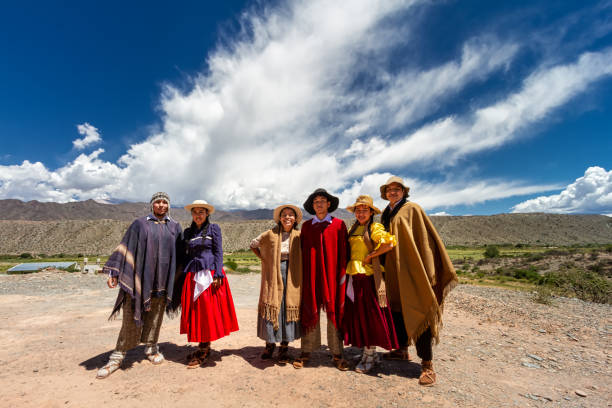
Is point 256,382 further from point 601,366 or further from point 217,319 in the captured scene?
point 601,366

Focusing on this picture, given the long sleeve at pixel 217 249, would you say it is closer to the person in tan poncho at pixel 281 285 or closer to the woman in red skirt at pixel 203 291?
the woman in red skirt at pixel 203 291

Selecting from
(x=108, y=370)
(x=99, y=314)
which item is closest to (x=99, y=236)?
(x=99, y=314)

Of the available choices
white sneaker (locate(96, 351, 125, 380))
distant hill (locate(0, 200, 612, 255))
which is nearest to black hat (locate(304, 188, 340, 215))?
white sneaker (locate(96, 351, 125, 380))

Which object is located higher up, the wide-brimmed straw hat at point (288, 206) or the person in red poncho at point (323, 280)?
the wide-brimmed straw hat at point (288, 206)

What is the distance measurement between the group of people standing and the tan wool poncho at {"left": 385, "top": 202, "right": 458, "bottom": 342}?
0.04 ft

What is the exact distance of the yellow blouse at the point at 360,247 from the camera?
3.61 meters

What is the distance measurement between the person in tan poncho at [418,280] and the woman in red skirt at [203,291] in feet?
7.73

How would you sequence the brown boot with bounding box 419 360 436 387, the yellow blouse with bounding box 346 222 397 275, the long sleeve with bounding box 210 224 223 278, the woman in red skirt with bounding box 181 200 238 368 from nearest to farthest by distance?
the brown boot with bounding box 419 360 436 387 → the yellow blouse with bounding box 346 222 397 275 → the woman in red skirt with bounding box 181 200 238 368 → the long sleeve with bounding box 210 224 223 278

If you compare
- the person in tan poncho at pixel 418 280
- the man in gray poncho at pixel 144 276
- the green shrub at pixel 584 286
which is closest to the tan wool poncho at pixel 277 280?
the person in tan poncho at pixel 418 280

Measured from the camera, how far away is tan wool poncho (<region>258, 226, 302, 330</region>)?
156 inches

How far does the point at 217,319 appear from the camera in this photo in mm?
4043

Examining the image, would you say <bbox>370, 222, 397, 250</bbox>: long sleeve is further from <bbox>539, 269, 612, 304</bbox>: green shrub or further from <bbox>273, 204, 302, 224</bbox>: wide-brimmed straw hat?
<bbox>539, 269, 612, 304</bbox>: green shrub

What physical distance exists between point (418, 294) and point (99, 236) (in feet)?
290

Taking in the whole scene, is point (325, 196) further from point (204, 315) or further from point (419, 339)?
point (204, 315)
